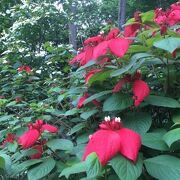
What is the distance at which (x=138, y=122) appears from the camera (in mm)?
1012

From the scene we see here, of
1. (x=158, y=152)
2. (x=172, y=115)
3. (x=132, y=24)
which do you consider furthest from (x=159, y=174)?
(x=132, y=24)

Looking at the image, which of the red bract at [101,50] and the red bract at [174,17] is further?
the red bract at [174,17]

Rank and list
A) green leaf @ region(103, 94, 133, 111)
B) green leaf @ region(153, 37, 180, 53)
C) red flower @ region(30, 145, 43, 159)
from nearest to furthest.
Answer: green leaf @ region(153, 37, 180, 53)
green leaf @ region(103, 94, 133, 111)
red flower @ region(30, 145, 43, 159)

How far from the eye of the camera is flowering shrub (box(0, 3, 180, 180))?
80cm

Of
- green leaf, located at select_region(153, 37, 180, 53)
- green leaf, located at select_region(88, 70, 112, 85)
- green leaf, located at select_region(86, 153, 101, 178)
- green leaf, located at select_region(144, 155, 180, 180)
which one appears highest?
green leaf, located at select_region(153, 37, 180, 53)

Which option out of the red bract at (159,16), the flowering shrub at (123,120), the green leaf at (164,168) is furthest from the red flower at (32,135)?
the red bract at (159,16)

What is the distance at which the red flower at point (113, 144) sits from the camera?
78 centimetres

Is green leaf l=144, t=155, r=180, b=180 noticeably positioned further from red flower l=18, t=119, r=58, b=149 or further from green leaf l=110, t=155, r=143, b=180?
red flower l=18, t=119, r=58, b=149

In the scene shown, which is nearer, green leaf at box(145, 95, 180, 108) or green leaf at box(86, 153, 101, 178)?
green leaf at box(86, 153, 101, 178)

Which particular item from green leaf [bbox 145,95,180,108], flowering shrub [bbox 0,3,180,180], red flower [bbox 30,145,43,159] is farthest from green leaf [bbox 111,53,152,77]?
red flower [bbox 30,145,43,159]

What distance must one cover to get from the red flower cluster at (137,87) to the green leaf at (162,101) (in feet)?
0.13

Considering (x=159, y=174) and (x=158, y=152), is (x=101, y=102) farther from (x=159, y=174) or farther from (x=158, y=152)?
(x=159, y=174)

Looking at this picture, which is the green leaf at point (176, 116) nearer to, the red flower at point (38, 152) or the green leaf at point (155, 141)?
the green leaf at point (155, 141)

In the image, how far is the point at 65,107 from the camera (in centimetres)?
185
